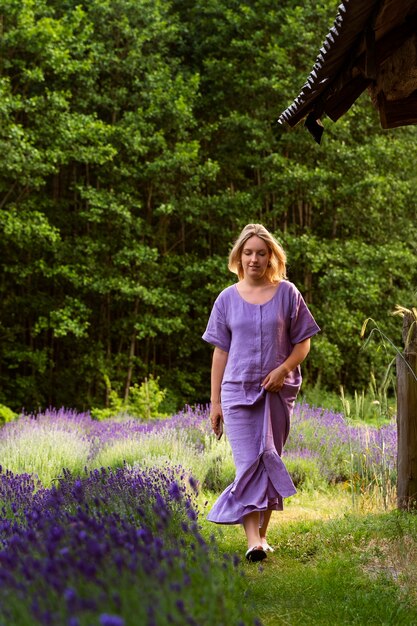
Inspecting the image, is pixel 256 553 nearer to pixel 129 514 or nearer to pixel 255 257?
pixel 129 514

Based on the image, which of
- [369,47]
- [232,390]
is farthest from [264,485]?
[369,47]

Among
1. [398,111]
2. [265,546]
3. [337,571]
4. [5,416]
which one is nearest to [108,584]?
[337,571]

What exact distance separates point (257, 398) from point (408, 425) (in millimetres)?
1375

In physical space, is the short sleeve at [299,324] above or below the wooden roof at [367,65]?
below

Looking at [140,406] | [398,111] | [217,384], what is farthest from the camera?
[140,406]

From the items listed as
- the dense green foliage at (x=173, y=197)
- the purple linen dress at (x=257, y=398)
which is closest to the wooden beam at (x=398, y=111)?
Result: the purple linen dress at (x=257, y=398)

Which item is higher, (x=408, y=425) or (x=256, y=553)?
(x=408, y=425)

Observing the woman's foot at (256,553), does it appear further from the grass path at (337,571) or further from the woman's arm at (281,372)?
the woman's arm at (281,372)

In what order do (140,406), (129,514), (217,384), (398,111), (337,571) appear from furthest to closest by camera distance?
(140,406)
(398,111)
(217,384)
(337,571)
(129,514)

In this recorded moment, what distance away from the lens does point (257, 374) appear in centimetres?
531

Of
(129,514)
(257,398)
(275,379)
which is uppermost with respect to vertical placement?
(275,379)

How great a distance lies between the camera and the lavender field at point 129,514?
7.10ft

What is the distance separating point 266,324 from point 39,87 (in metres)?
13.1

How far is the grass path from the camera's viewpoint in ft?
13.5
